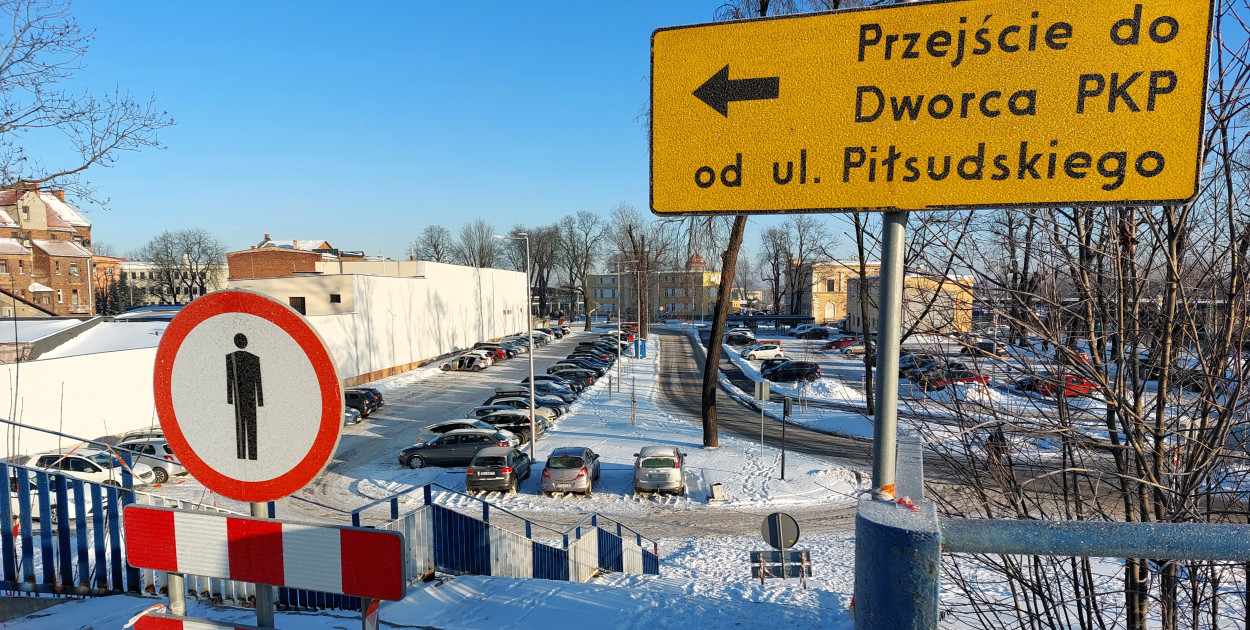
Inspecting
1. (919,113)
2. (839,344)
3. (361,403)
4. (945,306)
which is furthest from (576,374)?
(919,113)

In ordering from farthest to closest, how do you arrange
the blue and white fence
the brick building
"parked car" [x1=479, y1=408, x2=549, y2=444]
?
1. the brick building
2. "parked car" [x1=479, y1=408, x2=549, y2=444]
3. the blue and white fence

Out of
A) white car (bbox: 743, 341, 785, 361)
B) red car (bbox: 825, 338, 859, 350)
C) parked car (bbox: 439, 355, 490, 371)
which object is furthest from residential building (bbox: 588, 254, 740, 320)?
parked car (bbox: 439, 355, 490, 371)

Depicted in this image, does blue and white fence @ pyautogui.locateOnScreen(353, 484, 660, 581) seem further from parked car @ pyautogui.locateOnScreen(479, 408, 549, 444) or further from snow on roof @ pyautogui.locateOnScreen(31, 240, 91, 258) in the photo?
snow on roof @ pyautogui.locateOnScreen(31, 240, 91, 258)

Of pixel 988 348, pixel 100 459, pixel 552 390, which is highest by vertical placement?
pixel 988 348

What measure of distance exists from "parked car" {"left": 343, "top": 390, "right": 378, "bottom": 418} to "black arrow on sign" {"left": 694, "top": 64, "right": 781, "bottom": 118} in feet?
84.2

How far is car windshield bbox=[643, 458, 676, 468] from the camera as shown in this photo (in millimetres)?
15570

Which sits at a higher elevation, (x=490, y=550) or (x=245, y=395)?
(x=245, y=395)

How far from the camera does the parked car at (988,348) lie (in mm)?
3693

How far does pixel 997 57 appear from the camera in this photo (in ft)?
5.93

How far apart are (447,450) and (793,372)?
20.2 meters

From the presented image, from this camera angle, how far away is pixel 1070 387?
3.48 metres

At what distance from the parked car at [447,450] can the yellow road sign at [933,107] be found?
1715cm

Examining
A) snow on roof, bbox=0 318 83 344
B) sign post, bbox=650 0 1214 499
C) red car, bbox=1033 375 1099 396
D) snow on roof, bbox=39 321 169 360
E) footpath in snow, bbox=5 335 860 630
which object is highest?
sign post, bbox=650 0 1214 499

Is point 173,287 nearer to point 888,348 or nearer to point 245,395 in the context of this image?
point 245,395
